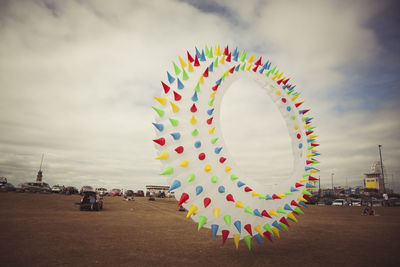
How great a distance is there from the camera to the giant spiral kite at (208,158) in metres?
4.48

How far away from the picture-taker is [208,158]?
4.60 meters

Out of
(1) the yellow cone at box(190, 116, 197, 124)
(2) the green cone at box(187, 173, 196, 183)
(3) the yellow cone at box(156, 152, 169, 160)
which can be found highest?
(1) the yellow cone at box(190, 116, 197, 124)

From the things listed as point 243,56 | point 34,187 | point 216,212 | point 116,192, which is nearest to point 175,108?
point 216,212

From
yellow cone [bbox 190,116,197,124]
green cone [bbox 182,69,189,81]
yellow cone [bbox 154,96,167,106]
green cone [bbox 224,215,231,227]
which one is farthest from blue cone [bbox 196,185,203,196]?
green cone [bbox 182,69,189,81]

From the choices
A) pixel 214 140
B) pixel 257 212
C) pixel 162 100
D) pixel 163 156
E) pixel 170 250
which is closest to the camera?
pixel 163 156

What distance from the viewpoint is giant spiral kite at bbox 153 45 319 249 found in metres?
4.48

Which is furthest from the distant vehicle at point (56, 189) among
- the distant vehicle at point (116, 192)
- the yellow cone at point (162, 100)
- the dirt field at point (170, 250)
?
the yellow cone at point (162, 100)

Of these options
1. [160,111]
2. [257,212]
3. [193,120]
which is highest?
[160,111]

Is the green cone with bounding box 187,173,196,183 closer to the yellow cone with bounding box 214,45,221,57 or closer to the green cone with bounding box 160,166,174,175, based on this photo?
the green cone with bounding box 160,166,174,175

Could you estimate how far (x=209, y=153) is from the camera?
463cm

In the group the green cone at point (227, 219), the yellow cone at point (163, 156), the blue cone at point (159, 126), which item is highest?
the blue cone at point (159, 126)

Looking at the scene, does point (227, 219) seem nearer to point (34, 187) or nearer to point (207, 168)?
point (207, 168)

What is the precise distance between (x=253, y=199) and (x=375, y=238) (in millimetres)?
8530

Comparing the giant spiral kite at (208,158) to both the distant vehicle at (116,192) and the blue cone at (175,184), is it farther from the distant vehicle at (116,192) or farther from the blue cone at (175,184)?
the distant vehicle at (116,192)
